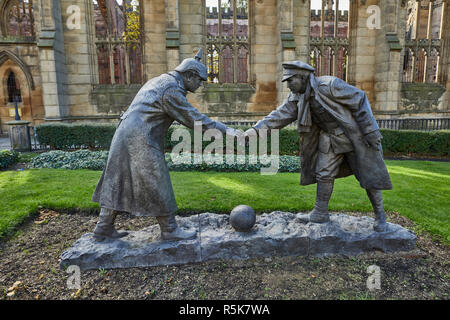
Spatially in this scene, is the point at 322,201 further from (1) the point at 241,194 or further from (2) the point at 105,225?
(2) the point at 105,225

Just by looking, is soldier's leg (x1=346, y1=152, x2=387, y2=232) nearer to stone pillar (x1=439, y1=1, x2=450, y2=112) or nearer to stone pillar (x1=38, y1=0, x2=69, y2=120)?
stone pillar (x1=38, y1=0, x2=69, y2=120)

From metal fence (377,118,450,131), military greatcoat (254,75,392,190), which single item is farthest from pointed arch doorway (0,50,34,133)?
metal fence (377,118,450,131)

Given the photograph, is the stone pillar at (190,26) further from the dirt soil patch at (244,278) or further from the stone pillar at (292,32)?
the dirt soil patch at (244,278)

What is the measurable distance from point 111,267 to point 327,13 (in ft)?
96.6

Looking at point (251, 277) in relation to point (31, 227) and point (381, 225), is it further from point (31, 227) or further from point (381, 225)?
point (31, 227)

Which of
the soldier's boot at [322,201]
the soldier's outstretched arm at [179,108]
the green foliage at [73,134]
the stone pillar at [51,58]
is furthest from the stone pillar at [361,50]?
the soldier's outstretched arm at [179,108]

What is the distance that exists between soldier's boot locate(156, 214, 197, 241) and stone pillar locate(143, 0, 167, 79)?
11770 millimetres

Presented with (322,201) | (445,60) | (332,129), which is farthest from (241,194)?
(445,60)

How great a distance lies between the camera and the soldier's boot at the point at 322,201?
410 centimetres

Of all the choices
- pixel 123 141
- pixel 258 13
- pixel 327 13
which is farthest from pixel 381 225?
pixel 327 13

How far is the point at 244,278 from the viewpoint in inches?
133

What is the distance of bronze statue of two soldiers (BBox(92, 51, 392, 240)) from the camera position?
3.41 meters

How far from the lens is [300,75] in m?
3.74
